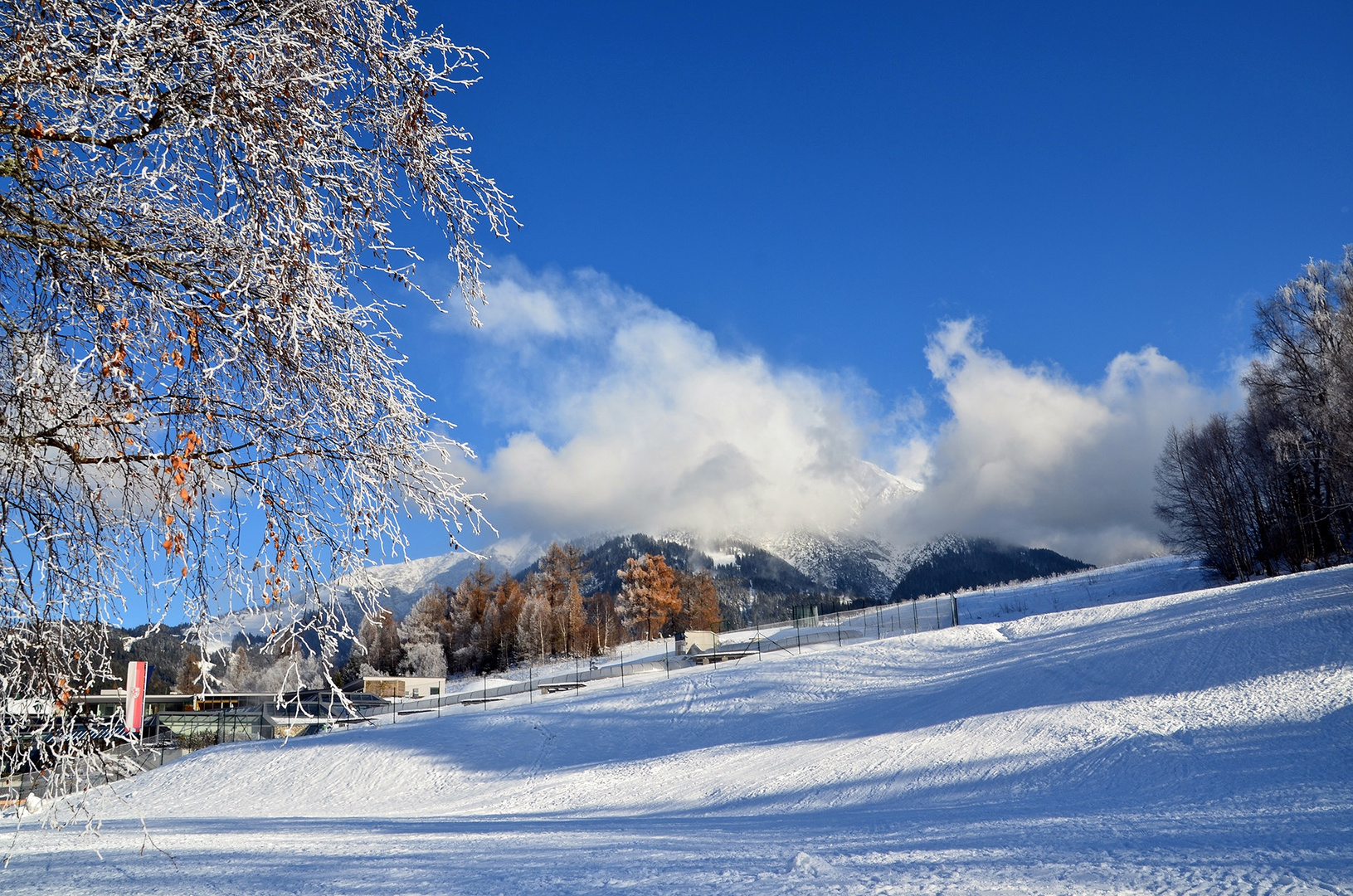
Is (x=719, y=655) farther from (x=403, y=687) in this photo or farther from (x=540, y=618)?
(x=540, y=618)

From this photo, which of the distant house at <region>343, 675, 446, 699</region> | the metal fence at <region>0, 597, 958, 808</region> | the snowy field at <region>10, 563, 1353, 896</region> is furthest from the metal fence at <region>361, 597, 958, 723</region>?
the distant house at <region>343, 675, 446, 699</region>

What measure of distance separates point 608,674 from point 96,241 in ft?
122

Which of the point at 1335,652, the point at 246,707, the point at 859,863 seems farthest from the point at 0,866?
the point at 246,707

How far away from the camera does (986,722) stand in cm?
1605

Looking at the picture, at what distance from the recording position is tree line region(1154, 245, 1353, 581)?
2362 cm

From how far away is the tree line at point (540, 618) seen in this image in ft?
208

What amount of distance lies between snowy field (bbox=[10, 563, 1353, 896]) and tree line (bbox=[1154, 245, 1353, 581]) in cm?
603

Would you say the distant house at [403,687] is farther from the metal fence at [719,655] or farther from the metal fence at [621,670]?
the metal fence at [719,655]

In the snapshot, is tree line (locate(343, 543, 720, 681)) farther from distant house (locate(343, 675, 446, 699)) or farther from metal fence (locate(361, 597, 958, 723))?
metal fence (locate(361, 597, 958, 723))

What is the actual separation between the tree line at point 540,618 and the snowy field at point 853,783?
108 ft

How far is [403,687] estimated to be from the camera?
52875 mm

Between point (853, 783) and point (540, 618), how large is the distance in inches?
2057

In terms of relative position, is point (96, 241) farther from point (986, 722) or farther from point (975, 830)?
point (986, 722)

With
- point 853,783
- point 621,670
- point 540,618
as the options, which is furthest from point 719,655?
point 540,618
